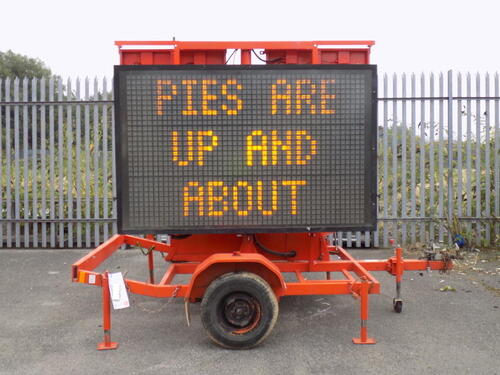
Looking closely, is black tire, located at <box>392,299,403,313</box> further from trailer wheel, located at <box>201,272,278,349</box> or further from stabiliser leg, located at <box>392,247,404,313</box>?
trailer wheel, located at <box>201,272,278,349</box>

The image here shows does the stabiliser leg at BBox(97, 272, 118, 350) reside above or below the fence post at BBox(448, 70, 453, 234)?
below

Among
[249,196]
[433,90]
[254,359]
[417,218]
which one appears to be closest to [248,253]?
[249,196]

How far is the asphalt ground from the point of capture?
380cm

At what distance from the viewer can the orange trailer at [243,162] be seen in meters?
4.14

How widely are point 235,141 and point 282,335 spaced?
185cm

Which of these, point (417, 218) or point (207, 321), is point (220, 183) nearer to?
point (207, 321)

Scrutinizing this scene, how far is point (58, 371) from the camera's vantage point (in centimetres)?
373

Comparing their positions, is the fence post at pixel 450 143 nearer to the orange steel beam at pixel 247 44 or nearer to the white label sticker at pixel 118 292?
the orange steel beam at pixel 247 44

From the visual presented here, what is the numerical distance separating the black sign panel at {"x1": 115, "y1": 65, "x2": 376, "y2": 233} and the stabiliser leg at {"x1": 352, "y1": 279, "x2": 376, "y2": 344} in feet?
2.27

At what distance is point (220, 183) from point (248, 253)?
0.74 metres

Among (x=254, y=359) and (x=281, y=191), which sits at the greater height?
(x=281, y=191)

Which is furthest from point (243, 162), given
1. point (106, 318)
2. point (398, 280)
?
point (398, 280)

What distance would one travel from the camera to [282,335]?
4.43m

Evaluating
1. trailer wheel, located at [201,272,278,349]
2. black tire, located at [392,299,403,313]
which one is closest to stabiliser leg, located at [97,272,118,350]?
trailer wheel, located at [201,272,278,349]
